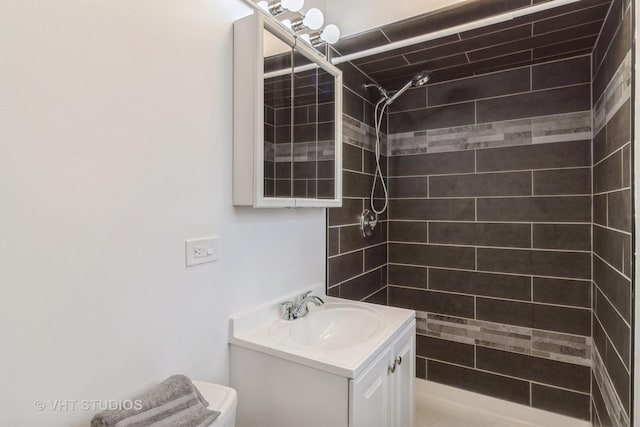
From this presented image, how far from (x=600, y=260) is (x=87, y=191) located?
2319 mm

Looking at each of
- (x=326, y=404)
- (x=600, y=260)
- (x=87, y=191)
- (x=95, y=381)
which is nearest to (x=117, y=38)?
(x=87, y=191)

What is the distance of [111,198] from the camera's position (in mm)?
946

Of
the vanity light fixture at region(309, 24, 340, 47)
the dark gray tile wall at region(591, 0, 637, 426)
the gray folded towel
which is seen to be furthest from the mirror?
the dark gray tile wall at region(591, 0, 637, 426)

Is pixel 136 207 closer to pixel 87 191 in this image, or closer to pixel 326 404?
pixel 87 191

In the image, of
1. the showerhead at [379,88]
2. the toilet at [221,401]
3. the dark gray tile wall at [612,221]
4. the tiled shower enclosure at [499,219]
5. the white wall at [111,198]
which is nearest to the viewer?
the white wall at [111,198]

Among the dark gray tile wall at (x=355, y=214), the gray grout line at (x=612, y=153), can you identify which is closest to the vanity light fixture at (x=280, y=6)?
the dark gray tile wall at (x=355, y=214)

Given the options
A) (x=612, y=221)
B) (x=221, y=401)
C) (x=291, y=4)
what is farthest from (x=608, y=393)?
(x=291, y=4)

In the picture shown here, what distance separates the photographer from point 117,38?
957 millimetres

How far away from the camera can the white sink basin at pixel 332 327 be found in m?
1.45

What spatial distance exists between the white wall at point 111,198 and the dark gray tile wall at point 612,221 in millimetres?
1559

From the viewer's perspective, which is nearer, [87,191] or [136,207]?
[87,191]

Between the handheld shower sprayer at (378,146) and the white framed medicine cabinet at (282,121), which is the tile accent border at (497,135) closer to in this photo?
the handheld shower sprayer at (378,146)

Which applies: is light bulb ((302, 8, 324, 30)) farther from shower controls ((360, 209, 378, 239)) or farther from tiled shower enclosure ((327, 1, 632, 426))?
shower controls ((360, 209, 378, 239))

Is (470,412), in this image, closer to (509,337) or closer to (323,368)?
(509,337)
